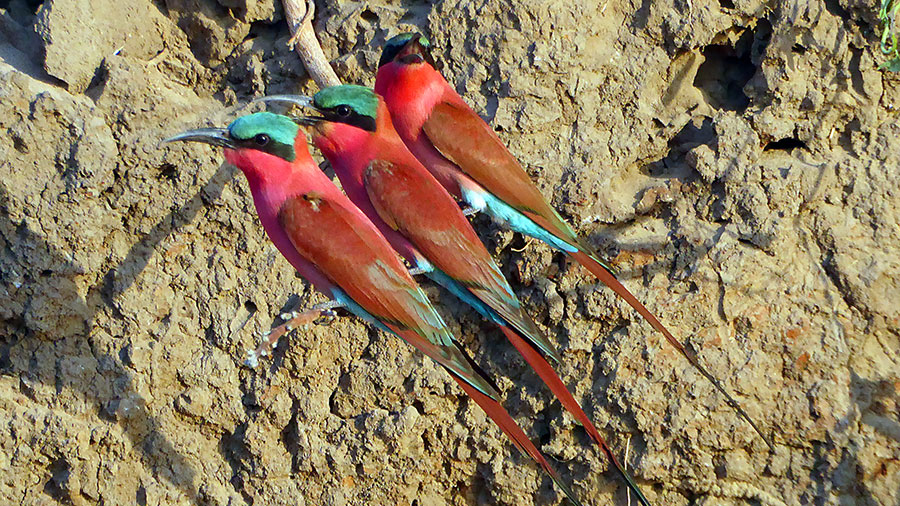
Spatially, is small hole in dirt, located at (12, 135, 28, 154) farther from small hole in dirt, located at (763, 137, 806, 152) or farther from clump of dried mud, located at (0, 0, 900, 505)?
small hole in dirt, located at (763, 137, 806, 152)

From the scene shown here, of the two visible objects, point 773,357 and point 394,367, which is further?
point 394,367

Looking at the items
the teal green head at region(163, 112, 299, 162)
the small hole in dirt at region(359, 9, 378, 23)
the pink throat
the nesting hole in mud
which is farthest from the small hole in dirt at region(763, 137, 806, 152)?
the teal green head at region(163, 112, 299, 162)

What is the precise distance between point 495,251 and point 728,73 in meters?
1.09

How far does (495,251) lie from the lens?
3080 mm

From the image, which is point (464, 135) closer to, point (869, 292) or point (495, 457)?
point (495, 457)

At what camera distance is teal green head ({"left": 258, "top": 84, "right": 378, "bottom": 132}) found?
2.29 meters

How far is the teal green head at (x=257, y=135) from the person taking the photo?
221 cm

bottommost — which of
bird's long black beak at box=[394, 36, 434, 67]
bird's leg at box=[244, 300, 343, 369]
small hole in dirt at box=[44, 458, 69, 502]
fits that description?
small hole in dirt at box=[44, 458, 69, 502]

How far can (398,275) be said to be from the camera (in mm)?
2252

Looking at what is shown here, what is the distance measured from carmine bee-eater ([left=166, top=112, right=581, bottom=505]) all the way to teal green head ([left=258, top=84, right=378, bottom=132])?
3.5 inches

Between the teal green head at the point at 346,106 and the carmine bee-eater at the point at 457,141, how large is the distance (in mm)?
175

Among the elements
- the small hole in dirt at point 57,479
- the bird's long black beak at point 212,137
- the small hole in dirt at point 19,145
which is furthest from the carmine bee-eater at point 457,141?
the small hole in dirt at point 57,479

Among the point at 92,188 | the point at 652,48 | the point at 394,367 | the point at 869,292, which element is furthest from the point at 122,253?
the point at 869,292

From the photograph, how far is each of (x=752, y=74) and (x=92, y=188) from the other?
2368 mm
